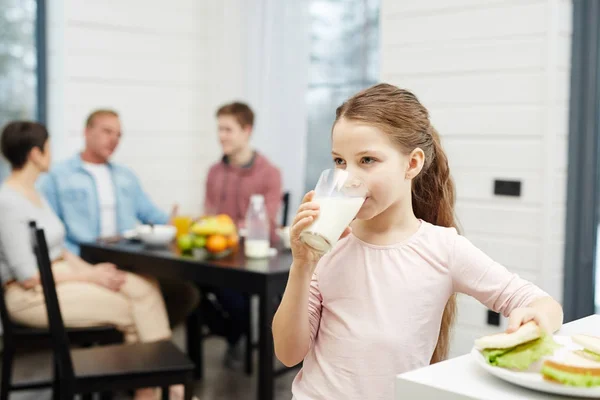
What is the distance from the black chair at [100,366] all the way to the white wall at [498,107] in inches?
54.5

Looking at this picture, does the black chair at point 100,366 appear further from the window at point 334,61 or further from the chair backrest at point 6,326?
the window at point 334,61

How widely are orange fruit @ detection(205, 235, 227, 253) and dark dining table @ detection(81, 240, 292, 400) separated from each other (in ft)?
0.14

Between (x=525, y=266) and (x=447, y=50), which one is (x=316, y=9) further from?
(x=525, y=266)

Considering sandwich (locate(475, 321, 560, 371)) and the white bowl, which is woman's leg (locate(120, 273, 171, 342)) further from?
sandwich (locate(475, 321, 560, 371))

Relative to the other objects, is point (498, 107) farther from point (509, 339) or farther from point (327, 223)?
point (509, 339)

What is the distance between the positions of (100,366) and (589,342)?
1.82 metres

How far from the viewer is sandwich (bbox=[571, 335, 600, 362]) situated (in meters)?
1.06

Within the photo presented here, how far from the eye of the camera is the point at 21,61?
468 cm

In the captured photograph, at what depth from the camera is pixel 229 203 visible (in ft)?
14.5

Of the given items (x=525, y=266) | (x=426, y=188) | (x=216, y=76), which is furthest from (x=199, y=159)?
(x=426, y=188)

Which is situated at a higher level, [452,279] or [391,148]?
[391,148]

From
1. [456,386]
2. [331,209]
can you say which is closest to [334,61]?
[331,209]

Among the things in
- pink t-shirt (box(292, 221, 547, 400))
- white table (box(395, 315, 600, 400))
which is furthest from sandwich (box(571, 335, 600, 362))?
pink t-shirt (box(292, 221, 547, 400))

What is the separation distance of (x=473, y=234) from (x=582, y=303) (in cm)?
51
